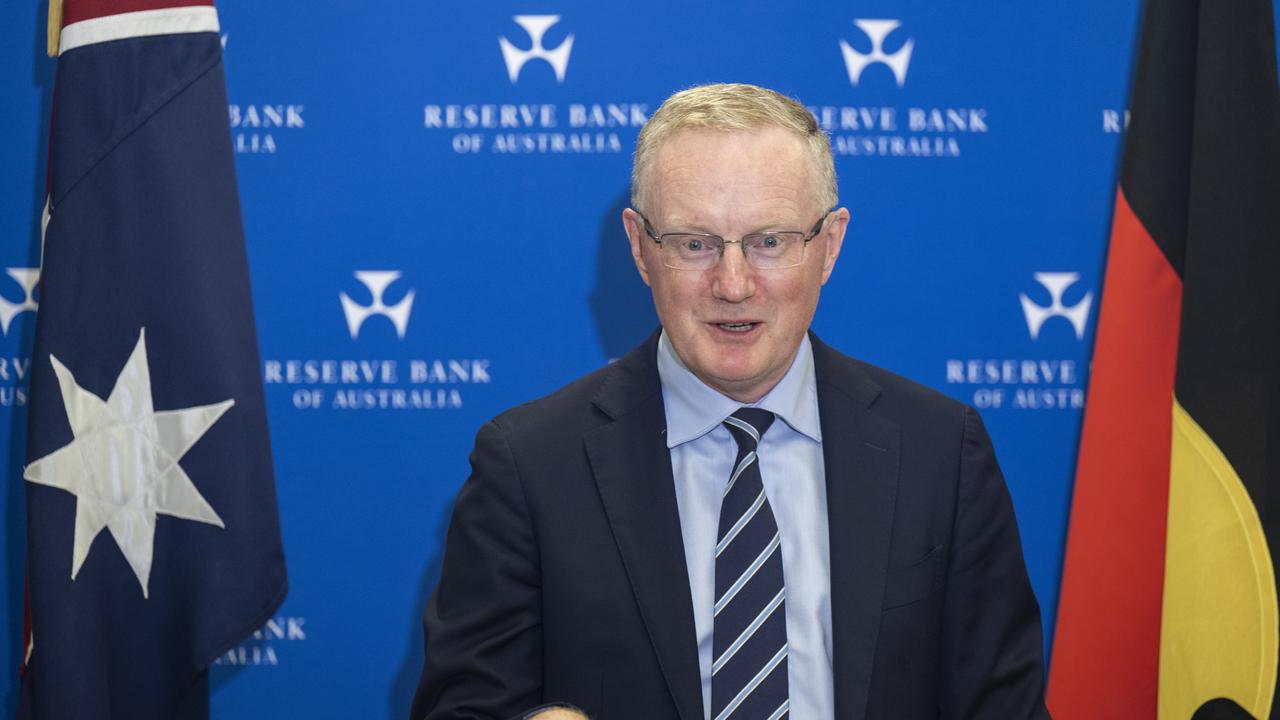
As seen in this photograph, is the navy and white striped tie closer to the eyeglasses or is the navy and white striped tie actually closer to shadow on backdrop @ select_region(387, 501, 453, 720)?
the eyeglasses

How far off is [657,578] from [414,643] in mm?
1210

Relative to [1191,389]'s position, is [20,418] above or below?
above

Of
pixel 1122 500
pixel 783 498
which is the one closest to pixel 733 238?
pixel 783 498

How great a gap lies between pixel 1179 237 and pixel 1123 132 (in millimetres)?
355

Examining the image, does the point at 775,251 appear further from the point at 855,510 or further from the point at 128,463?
the point at 128,463

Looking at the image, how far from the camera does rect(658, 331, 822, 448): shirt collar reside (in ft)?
5.22

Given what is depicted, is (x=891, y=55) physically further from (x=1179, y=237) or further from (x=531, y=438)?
(x=531, y=438)

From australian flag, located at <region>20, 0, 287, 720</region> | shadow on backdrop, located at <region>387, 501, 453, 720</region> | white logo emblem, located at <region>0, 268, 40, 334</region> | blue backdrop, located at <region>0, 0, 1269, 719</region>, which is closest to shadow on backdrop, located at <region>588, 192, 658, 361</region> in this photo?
blue backdrop, located at <region>0, 0, 1269, 719</region>

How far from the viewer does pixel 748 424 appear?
5.22 feet

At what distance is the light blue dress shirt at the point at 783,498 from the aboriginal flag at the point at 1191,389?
932 mm

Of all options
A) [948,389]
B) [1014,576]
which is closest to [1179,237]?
[948,389]

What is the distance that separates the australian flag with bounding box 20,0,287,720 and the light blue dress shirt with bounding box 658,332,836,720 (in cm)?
101

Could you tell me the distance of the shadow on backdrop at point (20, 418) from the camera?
2.43m

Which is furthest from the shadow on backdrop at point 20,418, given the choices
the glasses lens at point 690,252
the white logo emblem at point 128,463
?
the glasses lens at point 690,252
